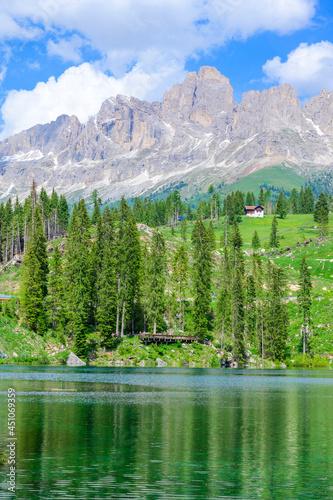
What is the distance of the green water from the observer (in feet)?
63.4

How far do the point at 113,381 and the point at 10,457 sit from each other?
35493mm

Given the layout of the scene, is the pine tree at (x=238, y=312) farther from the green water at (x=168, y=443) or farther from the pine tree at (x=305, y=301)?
the green water at (x=168, y=443)

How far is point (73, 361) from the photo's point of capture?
269ft

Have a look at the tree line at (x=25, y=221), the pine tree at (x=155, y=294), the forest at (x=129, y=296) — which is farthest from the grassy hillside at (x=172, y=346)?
the tree line at (x=25, y=221)

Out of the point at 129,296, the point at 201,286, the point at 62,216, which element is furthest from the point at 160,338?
the point at 62,216

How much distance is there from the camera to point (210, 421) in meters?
34.3

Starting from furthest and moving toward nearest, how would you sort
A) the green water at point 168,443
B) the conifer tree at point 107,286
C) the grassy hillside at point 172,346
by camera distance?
the conifer tree at point 107,286 → the grassy hillside at point 172,346 → the green water at point 168,443

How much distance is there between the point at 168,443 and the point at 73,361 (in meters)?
57.1

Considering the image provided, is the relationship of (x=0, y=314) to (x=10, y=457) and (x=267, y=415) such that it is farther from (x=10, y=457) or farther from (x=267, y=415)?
(x=10, y=457)

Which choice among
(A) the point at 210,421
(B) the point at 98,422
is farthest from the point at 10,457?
(A) the point at 210,421

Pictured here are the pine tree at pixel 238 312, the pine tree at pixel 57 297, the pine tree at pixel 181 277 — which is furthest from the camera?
the pine tree at pixel 181 277

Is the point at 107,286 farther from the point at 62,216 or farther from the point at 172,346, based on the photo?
the point at 62,216

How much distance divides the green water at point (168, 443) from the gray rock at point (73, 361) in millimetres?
29611

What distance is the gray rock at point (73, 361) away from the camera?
81.9 metres
